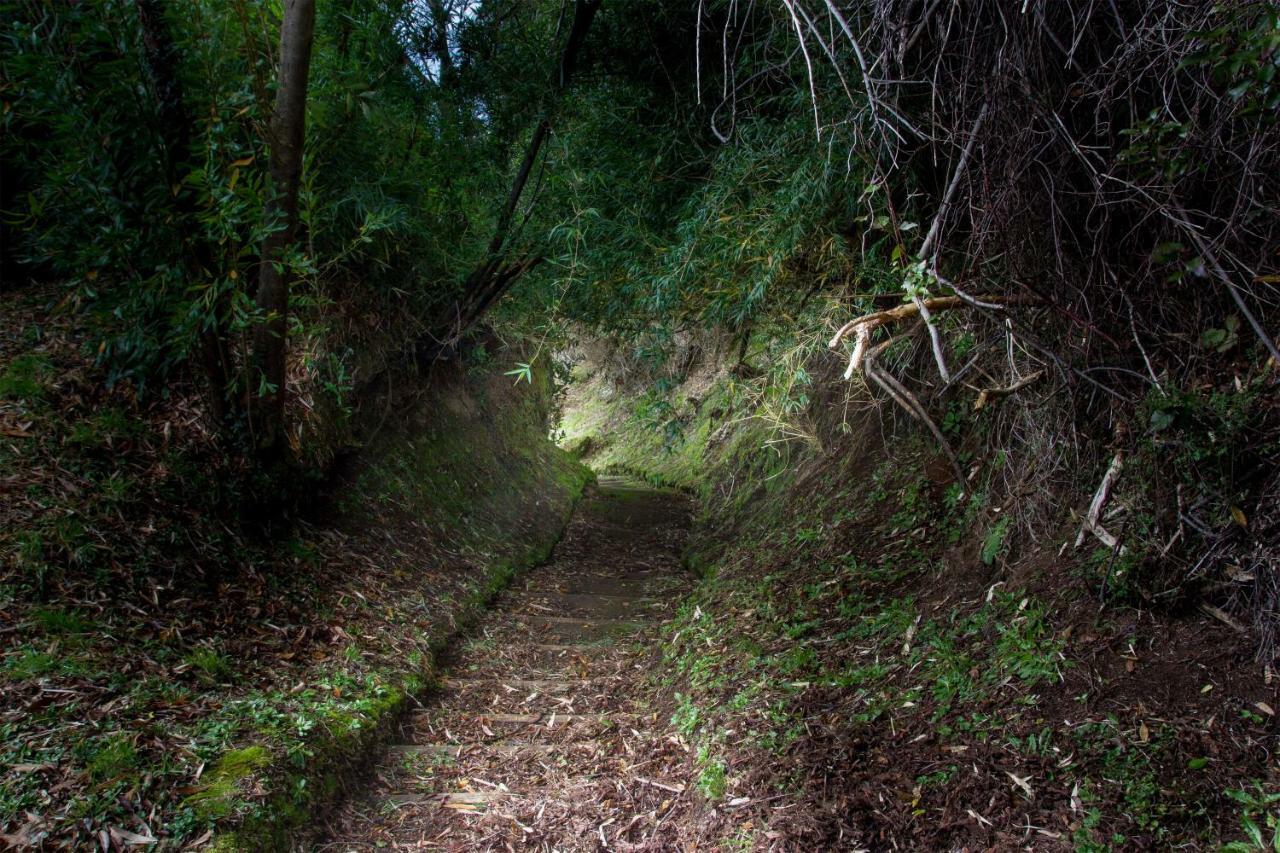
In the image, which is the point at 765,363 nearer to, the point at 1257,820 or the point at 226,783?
the point at 1257,820

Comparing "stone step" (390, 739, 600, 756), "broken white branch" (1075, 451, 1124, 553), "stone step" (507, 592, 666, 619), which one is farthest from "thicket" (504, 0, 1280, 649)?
"stone step" (507, 592, 666, 619)

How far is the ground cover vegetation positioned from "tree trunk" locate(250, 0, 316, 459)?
Result: 18 mm

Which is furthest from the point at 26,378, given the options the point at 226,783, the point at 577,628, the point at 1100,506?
the point at 1100,506

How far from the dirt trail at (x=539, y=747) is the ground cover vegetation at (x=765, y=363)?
35 centimetres

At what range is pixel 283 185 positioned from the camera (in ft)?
12.1

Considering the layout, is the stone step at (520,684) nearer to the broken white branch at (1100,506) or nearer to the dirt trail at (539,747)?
the dirt trail at (539,747)

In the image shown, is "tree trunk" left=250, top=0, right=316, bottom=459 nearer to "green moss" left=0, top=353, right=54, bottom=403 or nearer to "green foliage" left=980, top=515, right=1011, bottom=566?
"green moss" left=0, top=353, right=54, bottom=403

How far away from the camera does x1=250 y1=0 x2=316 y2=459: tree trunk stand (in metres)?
3.48

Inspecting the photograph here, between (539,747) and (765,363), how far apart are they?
3.62 m

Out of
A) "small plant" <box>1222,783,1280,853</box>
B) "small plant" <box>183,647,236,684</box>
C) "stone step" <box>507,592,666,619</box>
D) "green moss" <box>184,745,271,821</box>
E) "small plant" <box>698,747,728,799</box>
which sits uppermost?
"small plant" <box>183,647,236,684</box>

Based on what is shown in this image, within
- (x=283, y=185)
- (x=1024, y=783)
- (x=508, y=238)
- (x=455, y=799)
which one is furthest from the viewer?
(x=508, y=238)

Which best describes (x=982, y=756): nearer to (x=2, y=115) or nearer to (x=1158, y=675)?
(x=1158, y=675)

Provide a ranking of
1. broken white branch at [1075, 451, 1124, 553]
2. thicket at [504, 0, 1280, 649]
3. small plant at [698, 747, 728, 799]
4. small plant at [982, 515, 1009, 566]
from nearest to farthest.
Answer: thicket at [504, 0, 1280, 649] → broken white branch at [1075, 451, 1124, 553] → small plant at [698, 747, 728, 799] → small plant at [982, 515, 1009, 566]

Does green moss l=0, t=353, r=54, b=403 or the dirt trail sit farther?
green moss l=0, t=353, r=54, b=403
